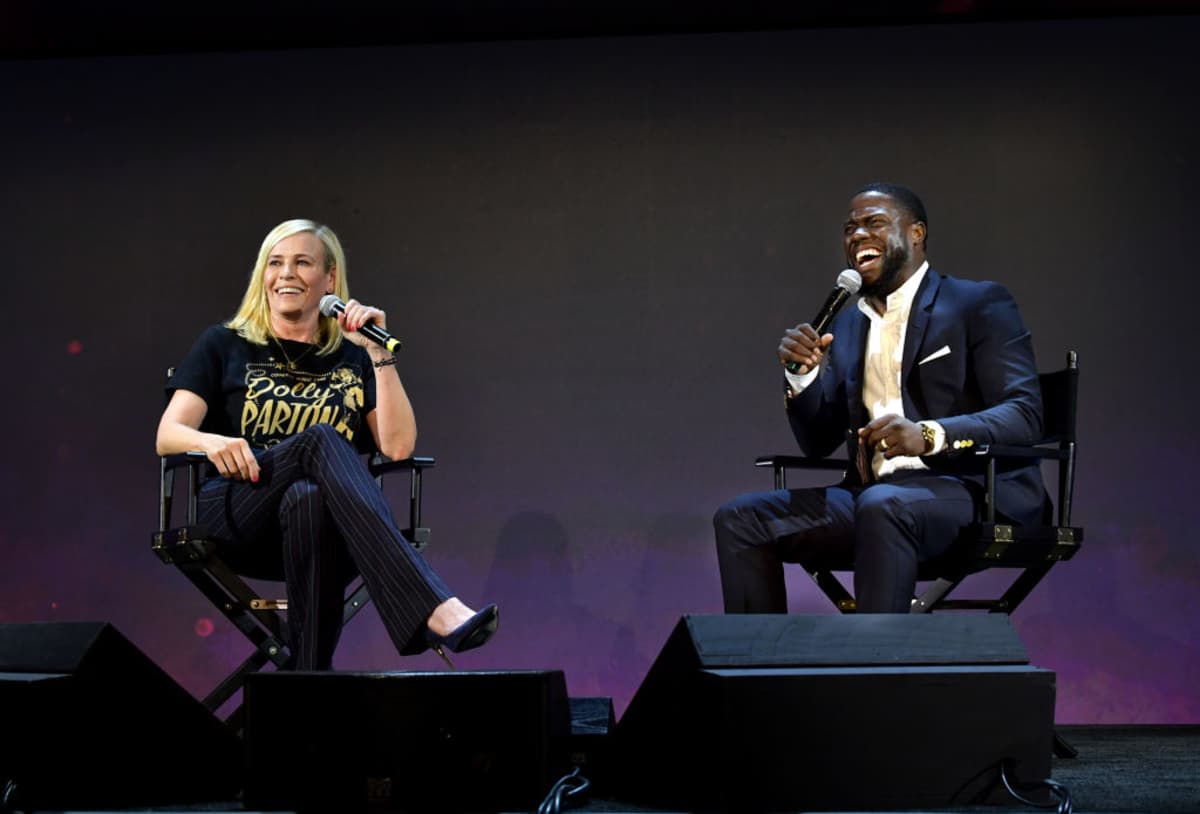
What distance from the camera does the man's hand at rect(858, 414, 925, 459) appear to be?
2434mm

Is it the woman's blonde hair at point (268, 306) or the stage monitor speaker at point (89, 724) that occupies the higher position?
the woman's blonde hair at point (268, 306)

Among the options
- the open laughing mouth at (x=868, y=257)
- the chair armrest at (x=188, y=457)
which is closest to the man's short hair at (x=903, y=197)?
the open laughing mouth at (x=868, y=257)

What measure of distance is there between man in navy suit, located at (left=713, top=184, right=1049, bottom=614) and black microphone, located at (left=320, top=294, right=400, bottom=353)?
0.79 meters

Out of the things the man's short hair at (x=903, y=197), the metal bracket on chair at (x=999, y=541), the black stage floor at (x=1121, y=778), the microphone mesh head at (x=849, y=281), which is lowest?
the black stage floor at (x=1121, y=778)

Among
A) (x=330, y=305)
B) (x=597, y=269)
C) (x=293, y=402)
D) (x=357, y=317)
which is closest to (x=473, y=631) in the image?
(x=357, y=317)

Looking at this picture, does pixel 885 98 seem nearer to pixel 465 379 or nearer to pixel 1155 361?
pixel 1155 361

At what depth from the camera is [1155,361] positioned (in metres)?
3.84

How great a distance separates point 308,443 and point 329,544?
0.70 feet

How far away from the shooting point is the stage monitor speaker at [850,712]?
1.60 m

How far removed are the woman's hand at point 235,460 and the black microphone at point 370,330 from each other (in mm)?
346

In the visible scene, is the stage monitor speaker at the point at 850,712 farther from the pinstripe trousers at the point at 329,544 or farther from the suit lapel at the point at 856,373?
the suit lapel at the point at 856,373

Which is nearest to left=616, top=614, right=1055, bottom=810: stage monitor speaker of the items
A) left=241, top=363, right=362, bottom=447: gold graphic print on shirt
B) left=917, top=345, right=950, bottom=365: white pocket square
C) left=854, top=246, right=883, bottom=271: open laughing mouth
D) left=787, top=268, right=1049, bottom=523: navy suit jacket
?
left=787, top=268, right=1049, bottom=523: navy suit jacket

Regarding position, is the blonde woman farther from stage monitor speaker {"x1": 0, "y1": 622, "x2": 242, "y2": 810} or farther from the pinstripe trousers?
stage monitor speaker {"x1": 0, "y1": 622, "x2": 242, "y2": 810}

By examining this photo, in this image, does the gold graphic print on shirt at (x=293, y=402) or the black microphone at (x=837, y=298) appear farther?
the gold graphic print on shirt at (x=293, y=402)
